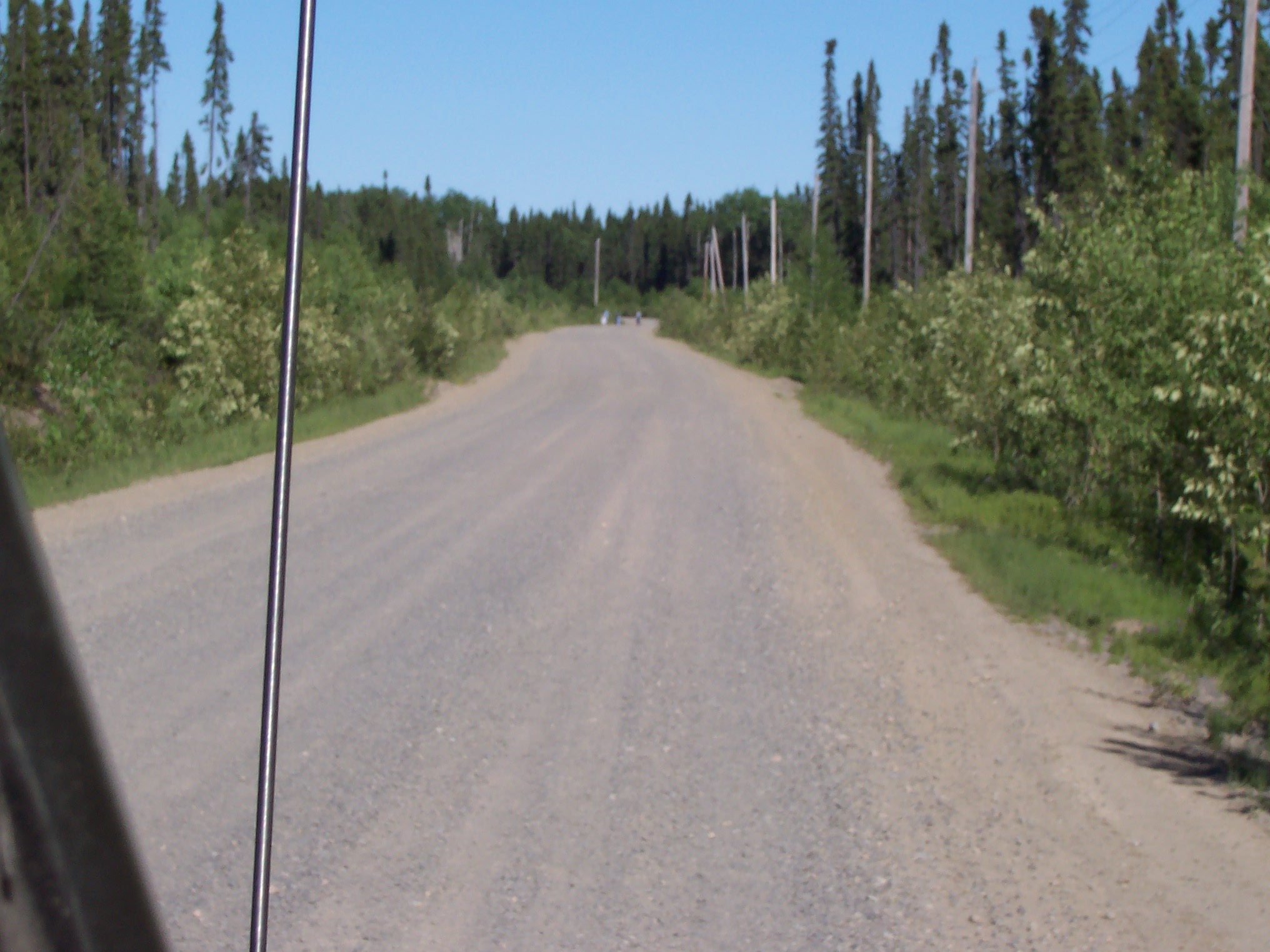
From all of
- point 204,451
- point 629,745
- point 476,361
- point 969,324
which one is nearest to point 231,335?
point 204,451

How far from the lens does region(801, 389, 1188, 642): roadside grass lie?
9367 mm

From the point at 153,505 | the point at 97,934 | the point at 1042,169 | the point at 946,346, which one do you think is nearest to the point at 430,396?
the point at 946,346

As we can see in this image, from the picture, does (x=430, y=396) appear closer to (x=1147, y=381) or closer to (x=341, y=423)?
(x=341, y=423)

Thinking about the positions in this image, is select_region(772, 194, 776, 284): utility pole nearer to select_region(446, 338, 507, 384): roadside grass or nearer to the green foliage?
select_region(446, 338, 507, 384): roadside grass

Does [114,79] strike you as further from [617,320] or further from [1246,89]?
[1246,89]

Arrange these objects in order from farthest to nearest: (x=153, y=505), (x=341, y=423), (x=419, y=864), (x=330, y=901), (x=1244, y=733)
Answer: (x=341, y=423), (x=153, y=505), (x=1244, y=733), (x=419, y=864), (x=330, y=901)

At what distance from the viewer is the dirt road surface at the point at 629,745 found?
4.50 meters

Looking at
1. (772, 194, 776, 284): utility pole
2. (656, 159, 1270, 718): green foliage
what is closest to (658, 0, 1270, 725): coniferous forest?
(656, 159, 1270, 718): green foliage

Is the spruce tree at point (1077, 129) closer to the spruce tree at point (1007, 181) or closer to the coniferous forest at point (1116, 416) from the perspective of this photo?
the spruce tree at point (1007, 181)

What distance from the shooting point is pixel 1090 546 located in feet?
38.3

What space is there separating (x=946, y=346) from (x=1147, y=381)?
28.7 feet

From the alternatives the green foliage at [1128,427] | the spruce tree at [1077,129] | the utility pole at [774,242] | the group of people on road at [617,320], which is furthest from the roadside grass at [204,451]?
the group of people on road at [617,320]

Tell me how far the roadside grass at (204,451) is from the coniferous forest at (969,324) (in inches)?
19.2

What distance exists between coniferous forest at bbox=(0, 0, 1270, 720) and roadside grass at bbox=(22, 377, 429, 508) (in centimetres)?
49
